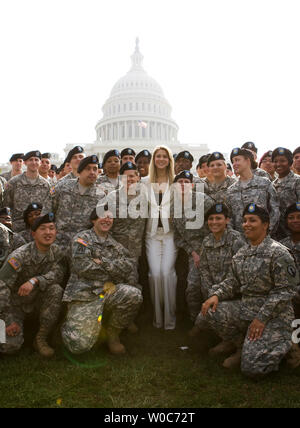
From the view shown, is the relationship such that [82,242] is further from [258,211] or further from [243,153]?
[243,153]

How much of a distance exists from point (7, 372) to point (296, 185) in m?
5.42

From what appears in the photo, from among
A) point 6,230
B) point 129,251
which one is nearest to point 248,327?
point 129,251

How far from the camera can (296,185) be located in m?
6.58

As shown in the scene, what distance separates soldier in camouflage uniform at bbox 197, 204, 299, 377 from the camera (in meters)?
4.46

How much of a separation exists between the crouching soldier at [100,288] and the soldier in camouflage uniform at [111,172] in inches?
53.8

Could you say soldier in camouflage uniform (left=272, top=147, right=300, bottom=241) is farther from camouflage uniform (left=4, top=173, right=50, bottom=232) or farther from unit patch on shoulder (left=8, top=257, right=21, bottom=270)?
camouflage uniform (left=4, top=173, right=50, bottom=232)

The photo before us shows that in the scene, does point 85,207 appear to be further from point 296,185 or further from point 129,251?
→ point 296,185

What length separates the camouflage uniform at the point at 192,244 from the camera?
6055 millimetres

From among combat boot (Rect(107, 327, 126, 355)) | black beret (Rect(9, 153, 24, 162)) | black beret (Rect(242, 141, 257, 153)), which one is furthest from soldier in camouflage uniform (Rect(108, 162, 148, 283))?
black beret (Rect(9, 153, 24, 162))

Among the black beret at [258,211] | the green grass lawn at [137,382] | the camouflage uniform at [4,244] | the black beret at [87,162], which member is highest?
the black beret at [87,162]

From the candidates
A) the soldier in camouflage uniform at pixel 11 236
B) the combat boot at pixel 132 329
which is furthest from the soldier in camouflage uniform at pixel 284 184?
the soldier in camouflage uniform at pixel 11 236

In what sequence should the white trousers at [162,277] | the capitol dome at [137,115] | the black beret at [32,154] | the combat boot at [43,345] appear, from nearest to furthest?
the combat boot at [43,345], the white trousers at [162,277], the black beret at [32,154], the capitol dome at [137,115]

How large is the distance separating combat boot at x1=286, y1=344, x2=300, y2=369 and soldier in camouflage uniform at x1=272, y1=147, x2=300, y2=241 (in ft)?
7.55

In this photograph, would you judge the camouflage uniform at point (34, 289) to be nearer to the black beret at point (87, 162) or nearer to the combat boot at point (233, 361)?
the black beret at point (87, 162)
